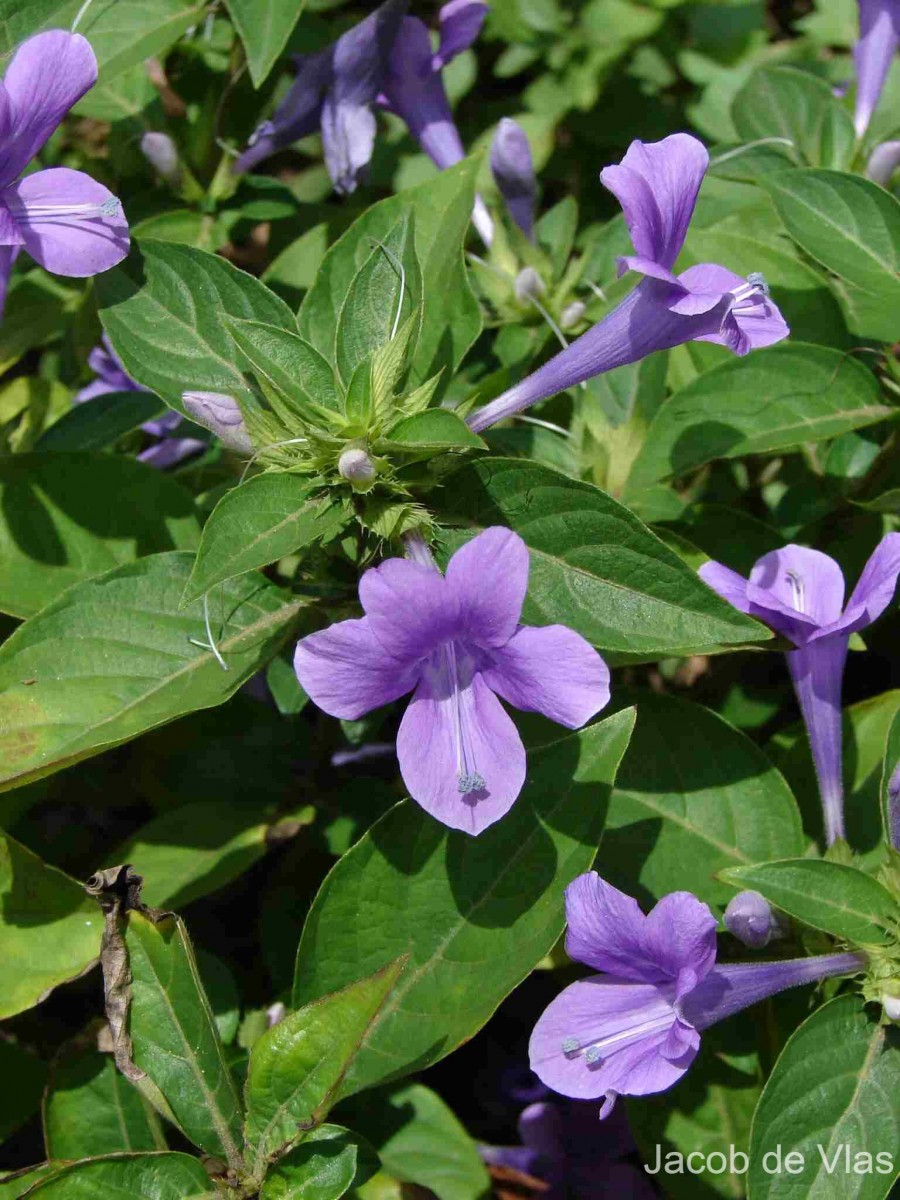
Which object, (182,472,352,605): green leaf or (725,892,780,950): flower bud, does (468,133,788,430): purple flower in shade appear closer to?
(182,472,352,605): green leaf

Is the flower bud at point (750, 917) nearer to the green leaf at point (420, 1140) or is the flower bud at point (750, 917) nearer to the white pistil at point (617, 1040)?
the white pistil at point (617, 1040)

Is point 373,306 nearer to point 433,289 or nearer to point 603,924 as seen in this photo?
point 433,289

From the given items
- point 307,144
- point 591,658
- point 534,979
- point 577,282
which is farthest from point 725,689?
point 307,144

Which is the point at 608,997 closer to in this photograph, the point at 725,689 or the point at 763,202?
the point at 725,689

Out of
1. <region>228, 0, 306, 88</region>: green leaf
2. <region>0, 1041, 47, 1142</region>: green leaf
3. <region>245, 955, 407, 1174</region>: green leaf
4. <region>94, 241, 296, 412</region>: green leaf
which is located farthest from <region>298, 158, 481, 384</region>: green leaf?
<region>0, 1041, 47, 1142</region>: green leaf

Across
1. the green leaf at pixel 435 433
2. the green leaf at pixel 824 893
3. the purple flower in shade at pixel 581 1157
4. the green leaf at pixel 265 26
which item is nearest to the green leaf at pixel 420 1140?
the purple flower in shade at pixel 581 1157

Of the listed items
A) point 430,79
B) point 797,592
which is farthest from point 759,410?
point 430,79
